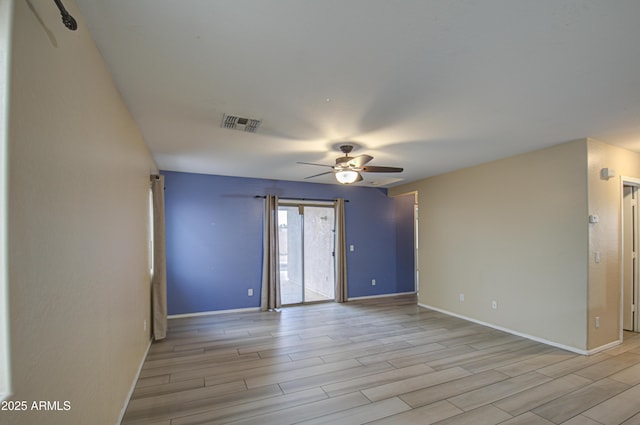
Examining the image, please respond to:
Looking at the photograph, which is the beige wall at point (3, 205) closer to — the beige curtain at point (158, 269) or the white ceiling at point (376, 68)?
the white ceiling at point (376, 68)

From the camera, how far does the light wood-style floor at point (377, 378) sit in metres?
2.48

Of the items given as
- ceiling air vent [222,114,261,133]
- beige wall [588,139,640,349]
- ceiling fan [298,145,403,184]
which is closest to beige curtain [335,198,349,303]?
ceiling fan [298,145,403,184]

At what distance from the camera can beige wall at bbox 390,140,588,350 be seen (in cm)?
371

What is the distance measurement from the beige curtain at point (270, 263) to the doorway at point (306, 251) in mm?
398

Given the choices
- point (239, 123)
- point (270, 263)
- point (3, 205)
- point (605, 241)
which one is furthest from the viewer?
point (270, 263)

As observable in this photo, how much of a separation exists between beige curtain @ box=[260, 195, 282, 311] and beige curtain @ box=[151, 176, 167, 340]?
192 cm

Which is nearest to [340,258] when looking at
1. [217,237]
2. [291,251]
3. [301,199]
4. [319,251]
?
[319,251]

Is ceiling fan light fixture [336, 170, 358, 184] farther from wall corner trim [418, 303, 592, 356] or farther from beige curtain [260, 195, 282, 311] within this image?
wall corner trim [418, 303, 592, 356]

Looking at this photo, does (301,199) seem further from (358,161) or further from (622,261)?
(622,261)

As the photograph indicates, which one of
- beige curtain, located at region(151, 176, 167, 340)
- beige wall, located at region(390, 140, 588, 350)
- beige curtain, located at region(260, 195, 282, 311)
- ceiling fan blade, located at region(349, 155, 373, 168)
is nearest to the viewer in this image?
ceiling fan blade, located at region(349, 155, 373, 168)

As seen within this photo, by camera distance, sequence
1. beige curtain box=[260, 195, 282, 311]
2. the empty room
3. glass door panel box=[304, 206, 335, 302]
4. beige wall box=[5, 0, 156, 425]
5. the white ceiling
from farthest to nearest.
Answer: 1. glass door panel box=[304, 206, 335, 302]
2. beige curtain box=[260, 195, 282, 311]
3. the white ceiling
4. the empty room
5. beige wall box=[5, 0, 156, 425]

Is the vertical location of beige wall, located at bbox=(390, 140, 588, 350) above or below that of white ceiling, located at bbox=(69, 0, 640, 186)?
below

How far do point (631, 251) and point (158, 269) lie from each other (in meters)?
6.86

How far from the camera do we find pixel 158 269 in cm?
423
